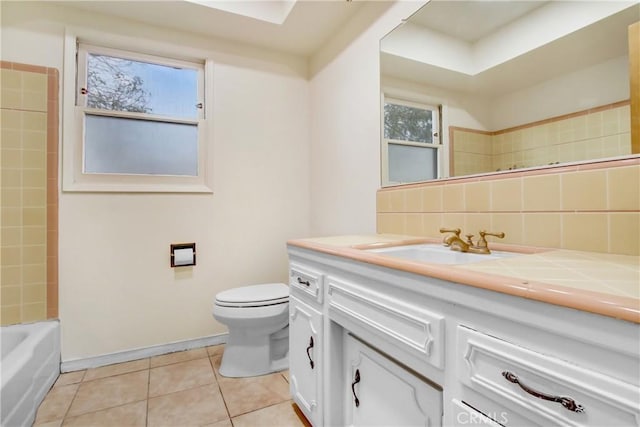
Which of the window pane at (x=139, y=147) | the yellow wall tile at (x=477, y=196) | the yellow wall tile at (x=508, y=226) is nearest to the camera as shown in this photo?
the yellow wall tile at (x=508, y=226)

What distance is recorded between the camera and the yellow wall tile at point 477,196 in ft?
3.78

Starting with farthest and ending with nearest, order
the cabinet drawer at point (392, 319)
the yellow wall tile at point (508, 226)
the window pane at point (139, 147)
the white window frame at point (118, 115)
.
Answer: the window pane at point (139, 147), the white window frame at point (118, 115), the yellow wall tile at point (508, 226), the cabinet drawer at point (392, 319)

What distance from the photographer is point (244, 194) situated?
222 centimetres

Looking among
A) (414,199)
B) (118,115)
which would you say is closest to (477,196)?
(414,199)

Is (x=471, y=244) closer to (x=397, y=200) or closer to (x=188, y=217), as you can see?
(x=397, y=200)

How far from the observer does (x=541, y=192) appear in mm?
994

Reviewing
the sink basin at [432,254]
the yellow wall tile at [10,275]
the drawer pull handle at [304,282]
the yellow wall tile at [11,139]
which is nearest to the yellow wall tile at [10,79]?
the yellow wall tile at [11,139]

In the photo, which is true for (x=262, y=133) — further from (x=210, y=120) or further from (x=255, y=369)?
(x=255, y=369)

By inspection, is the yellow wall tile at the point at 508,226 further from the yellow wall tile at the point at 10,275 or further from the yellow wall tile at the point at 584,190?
the yellow wall tile at the point at 10,275

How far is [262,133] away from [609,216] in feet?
6.61

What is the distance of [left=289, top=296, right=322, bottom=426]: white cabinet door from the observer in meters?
1.14

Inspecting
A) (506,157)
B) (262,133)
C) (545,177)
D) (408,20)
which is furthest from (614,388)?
(262,133)

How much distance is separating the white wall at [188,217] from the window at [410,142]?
942 mm

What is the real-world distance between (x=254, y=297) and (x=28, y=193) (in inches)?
55.0
